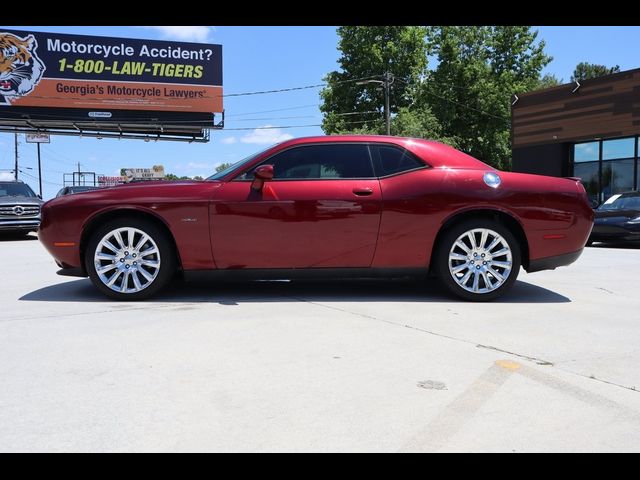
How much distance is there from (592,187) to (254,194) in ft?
64.2

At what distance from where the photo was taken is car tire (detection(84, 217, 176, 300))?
492 cm

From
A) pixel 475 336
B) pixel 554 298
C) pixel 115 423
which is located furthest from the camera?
pixel 554 298

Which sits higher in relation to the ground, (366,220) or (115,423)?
(366,220)

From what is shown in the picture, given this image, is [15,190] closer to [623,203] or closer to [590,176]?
[623,203]

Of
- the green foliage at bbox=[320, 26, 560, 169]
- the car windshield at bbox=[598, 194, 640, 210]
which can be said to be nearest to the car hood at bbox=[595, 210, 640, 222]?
the car windshield at bbox=[598, 194, 640, 210]

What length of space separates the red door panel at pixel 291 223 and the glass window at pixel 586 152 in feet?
62.2

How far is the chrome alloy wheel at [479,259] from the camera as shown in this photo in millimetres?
5008

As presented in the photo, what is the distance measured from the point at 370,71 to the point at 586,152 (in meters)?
24.2

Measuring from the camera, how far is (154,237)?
4.91 metres

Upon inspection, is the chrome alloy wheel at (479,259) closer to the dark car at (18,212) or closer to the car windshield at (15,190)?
the dark car at (18,212)

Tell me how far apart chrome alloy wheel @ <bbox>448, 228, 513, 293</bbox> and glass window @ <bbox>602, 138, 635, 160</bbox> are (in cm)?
1734

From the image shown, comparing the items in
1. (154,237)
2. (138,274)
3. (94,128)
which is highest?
(94,128)
